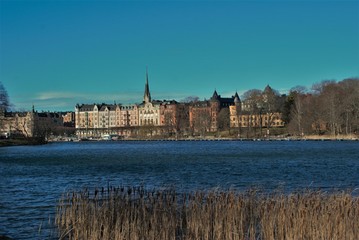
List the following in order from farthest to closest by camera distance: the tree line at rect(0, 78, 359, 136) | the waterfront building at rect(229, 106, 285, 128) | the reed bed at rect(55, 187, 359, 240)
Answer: the waterfront building at rect(229, 106, 285, 128), the tree line at rect(0, 78, 359, 136), the reed bed at rect(55, 187, 359, 240)

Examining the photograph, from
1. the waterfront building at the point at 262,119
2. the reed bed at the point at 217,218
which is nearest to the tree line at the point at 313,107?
the waterfront building at the point at 262,119

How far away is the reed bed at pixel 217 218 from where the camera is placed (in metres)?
15.2

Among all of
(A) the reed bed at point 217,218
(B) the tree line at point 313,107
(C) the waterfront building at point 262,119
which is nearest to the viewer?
(A) the reed bed at point 217,218

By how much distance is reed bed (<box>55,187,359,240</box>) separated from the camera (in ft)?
50.0

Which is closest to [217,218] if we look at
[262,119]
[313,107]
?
[313,107]

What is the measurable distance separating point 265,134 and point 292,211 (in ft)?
519

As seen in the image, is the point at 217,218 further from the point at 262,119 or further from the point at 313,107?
A: the point at 262,119

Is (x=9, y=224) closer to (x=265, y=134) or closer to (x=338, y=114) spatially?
(x=338, y=114)

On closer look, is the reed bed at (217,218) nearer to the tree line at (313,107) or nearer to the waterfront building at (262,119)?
the tree line at (313,107)

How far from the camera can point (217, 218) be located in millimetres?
16641

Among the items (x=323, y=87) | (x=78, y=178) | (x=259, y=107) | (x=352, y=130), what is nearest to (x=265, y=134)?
(x=259, y=107)

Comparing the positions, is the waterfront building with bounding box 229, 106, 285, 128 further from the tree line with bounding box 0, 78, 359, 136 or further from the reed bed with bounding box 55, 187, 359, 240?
the reed bed with bounding box 55, 187, 359, 240

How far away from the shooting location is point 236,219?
56.1 ft

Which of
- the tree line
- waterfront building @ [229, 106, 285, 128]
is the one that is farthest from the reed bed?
waterfront building @ [229, 106, 285, 128]
